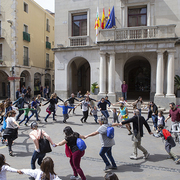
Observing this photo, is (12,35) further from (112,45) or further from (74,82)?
(112,45)

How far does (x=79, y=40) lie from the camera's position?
19.2 m

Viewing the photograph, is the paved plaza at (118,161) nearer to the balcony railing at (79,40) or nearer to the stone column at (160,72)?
the stone column at (160,72)

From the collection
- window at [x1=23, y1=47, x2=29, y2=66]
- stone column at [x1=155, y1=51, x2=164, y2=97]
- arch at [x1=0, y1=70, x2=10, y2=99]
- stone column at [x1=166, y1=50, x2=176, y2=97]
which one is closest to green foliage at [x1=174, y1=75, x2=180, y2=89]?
stone column at [x1=166, y1=50, x2=176, y2=97]

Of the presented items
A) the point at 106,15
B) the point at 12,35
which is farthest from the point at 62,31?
the point at 12,35

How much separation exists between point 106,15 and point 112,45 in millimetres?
3865

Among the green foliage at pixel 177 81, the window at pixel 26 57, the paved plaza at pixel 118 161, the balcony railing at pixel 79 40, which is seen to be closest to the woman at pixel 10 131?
the paved plaza at pixel 118 161

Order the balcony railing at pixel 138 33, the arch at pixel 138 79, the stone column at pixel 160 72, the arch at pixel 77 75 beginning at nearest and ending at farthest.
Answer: the balcony railing at pixel 138 33
the stone column at pixel 160 72
the arch at pixel 77 75
the arch at pixel 138 79

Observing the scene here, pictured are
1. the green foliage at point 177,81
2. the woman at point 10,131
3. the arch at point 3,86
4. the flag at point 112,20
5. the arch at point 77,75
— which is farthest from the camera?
the arch at point 3,86

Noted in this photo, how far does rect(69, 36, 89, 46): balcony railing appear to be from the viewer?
18.9m

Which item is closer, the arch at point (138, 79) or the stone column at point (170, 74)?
the stone column at point (170, 74)

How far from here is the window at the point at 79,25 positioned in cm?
1939

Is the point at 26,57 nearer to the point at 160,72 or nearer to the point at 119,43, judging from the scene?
the point at 119,43

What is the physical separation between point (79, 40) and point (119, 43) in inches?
193

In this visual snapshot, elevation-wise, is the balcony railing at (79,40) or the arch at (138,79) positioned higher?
the balcony railing at (79,40)
